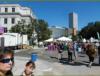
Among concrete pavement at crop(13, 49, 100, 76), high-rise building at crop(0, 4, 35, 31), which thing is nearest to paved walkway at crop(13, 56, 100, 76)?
concrete pavement at crop(13, 49, 100, 76)

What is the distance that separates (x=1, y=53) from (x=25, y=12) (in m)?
125

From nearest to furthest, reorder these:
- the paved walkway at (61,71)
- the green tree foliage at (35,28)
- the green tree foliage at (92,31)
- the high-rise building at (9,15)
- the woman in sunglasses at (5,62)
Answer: the woman in sunglasses at (5,62) < the paved walkway at (61,71) < the green tree foliage at (35,28) < the high-rise building at (9,15) < the green tree foliage at (92,31)

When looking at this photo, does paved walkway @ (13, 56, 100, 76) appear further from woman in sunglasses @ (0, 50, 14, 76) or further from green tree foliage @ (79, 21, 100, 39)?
green tree foliage @ (79, 21, 100, 39)

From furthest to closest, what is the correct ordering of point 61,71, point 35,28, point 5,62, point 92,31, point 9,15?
point 92,31, point 9,15, point 35,28, point 61,71, point 5,62

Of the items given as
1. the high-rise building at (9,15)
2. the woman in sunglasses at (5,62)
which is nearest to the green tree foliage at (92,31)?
the high-rise building at (9,15)

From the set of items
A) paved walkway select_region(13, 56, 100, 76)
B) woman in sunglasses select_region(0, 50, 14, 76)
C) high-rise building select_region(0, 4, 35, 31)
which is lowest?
paved walkway select_region(13, 56, 100, 76)

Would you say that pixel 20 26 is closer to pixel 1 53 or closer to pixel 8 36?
pixel 8 36

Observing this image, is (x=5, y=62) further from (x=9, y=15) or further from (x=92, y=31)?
(x=92, y=31)

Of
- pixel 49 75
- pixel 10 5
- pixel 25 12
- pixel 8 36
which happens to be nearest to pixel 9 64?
pixel 49 75

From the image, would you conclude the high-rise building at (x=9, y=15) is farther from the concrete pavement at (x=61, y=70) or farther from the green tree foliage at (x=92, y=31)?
the concrete pavement at (x=61, y=70)

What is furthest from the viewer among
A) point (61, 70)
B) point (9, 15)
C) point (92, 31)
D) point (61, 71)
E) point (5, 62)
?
point (92, 31)

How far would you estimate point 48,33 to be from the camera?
100 meters

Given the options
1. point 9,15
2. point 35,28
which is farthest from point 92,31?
point 35,28

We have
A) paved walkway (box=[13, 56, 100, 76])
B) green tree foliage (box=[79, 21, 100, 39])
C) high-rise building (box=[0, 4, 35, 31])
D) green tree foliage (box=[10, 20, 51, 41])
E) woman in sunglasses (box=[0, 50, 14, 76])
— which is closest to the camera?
woman in sunglasses (box=[0, 50, 14, 76])
